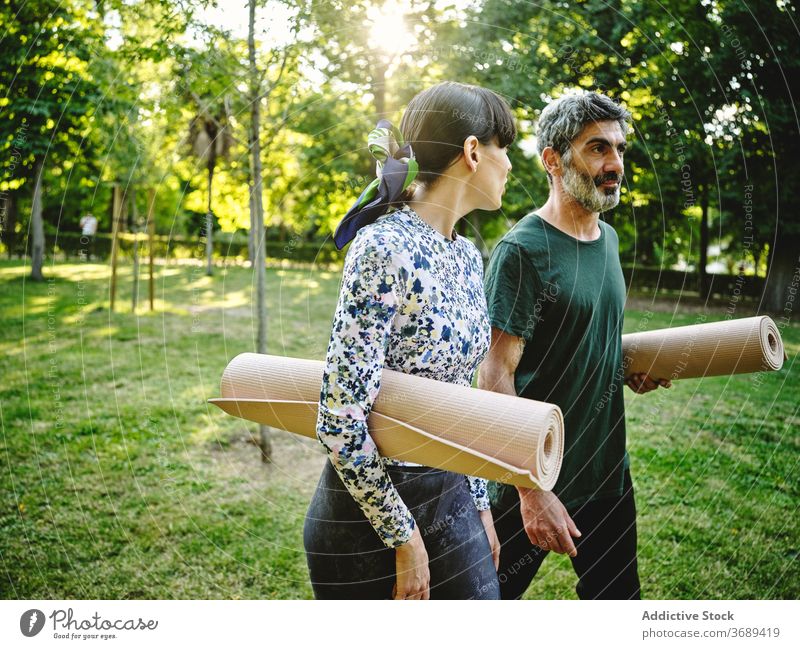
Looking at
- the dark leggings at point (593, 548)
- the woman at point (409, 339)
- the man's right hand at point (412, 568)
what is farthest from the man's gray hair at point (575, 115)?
the man's right hand at point (412, 568)

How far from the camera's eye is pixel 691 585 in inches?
108

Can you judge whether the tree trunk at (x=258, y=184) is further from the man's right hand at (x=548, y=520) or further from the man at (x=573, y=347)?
the man's right hand at (x=548, y=520)

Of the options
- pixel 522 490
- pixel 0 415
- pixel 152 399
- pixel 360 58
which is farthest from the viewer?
pixel 152 399

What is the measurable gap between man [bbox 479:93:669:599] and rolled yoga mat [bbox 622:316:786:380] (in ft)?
0.33

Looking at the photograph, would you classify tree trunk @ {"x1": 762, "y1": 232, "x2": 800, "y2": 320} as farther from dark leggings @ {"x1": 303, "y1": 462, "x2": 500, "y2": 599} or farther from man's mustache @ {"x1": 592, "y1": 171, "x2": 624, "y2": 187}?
dark leggings @ {"x1": 303, "y1": 462, "x2": 500, "y2": 599}

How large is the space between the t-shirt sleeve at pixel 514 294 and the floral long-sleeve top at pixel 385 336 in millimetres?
334

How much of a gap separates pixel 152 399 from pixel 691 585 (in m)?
4.13

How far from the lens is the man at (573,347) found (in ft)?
5.58

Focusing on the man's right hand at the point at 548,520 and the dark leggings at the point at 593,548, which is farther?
the dark leggings at the point at 593,548

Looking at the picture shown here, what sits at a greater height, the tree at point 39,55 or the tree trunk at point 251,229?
the tree at point 39,55

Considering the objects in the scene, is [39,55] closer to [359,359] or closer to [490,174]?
[490,174]

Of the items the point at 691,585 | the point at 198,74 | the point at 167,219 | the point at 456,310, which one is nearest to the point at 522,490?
the point at 456,310

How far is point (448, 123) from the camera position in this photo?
1348 mm

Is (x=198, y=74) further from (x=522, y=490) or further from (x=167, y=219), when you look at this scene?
(x=167, y=219)
